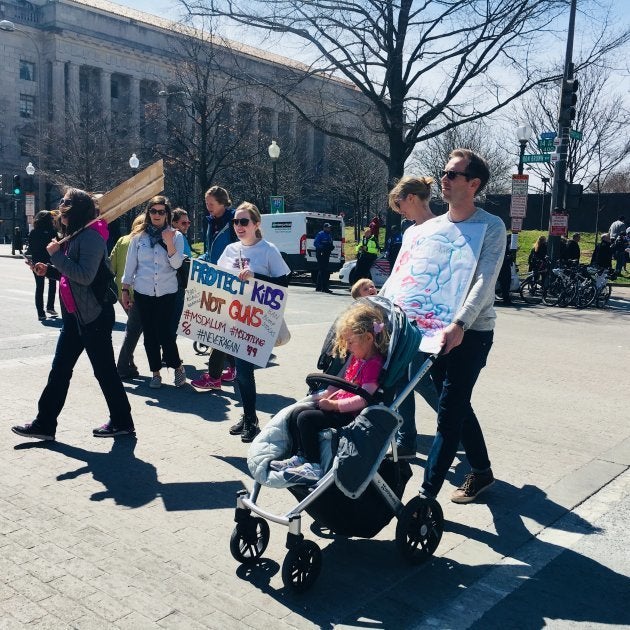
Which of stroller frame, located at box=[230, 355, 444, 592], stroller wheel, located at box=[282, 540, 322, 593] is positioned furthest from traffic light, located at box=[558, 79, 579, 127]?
stroller wheel, located at box=[282, 540, 322, 593]

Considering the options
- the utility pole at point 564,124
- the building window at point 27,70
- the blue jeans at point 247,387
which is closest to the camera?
the blue jeans at point 247,387

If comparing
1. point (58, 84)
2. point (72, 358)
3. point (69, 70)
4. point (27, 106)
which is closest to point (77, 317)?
point (72, 358)

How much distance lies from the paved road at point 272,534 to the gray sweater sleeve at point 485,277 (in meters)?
1.19

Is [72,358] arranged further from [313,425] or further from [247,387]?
[313,425]

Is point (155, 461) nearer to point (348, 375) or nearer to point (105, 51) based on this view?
point (348, 375)

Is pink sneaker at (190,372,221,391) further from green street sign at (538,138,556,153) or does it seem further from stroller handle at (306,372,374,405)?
green street sign at (538,138,556,153)

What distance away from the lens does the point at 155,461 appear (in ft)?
17.1

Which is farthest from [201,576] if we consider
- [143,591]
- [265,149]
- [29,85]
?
[29,85]

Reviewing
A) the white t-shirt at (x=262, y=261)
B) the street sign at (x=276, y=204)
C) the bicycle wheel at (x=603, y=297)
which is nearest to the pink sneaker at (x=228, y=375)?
the white t-shirt at (x=262, y=261)

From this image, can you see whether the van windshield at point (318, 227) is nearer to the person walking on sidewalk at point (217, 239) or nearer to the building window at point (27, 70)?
the person walking on sidewalk at point (217, 239)

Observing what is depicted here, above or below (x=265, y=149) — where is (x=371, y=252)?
below

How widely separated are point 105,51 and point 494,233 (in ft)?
244

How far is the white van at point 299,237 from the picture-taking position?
2419cm

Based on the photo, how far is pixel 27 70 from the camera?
7019 centimetres
